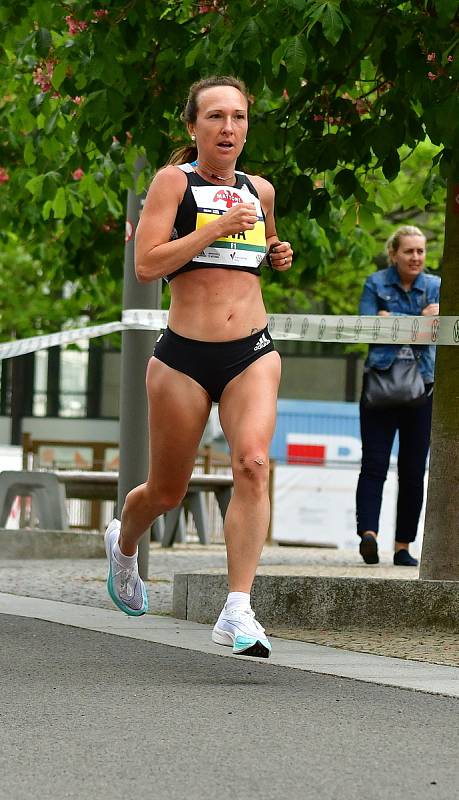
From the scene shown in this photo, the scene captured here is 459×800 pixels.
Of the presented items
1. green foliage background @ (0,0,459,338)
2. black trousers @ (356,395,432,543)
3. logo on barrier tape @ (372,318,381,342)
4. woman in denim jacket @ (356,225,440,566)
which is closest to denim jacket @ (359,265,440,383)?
woman in denim jacket @ (356,225,440,566)

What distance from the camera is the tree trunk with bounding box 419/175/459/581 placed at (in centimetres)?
732

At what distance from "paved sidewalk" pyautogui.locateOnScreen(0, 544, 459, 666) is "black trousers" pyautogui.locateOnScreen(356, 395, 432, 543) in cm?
38

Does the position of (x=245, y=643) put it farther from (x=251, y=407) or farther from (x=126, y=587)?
(x=126, y=587)

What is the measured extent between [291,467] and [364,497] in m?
10.8

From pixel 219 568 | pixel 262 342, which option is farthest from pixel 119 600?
pixel 219 568

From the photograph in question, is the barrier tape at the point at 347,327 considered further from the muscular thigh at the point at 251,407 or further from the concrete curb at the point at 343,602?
the muscular thigh at the point at 251,407

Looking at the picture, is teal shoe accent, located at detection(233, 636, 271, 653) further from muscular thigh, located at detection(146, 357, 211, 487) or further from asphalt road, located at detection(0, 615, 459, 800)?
muscular thigh, located at detection(146, 357, 211, 487)

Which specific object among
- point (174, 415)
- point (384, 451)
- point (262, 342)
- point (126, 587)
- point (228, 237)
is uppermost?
point (228, 237)

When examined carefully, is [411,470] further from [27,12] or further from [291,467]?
[291,467]

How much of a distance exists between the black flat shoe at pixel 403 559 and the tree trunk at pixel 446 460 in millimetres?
2599

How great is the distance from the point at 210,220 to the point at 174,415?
0.68 m

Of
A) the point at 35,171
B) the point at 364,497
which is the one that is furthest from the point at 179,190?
the point at 35,171

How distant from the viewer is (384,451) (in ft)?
32.9

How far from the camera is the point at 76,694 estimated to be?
5.10m
